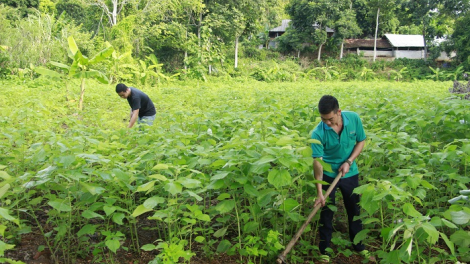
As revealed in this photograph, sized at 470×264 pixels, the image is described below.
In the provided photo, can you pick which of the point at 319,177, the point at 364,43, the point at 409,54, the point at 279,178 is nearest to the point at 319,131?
the point at 319,177

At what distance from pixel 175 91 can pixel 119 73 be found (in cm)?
497

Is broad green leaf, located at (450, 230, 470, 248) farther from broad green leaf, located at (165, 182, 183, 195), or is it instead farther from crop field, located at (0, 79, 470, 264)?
broad green leaf, located at (165, 182, 183, 195)

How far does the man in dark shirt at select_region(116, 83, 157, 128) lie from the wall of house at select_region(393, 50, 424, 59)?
3244cm

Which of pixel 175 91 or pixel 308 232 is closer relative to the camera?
pixel 308 232

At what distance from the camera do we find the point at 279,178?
257 cm

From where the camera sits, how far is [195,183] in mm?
2457

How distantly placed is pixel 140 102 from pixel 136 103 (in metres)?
0.16

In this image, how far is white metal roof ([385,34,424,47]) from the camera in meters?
33.8

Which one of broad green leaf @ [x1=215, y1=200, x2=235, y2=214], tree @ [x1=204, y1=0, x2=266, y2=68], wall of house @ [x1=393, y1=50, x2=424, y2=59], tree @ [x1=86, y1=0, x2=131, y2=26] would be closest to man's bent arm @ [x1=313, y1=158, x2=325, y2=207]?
broad green leaf @ [x1=215, y1=200, x2=235, y2=214]

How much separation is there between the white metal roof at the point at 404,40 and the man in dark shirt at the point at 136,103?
31883 millimetres

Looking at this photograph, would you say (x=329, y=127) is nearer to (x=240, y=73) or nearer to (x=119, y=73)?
(x=119, y=73)

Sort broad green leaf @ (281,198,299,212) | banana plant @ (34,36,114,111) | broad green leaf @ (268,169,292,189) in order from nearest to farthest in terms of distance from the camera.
A: 1. broad green leaf @ (268,169,292,189)
2. broad green leaf @ (281,198,299,212)
3. banana plant @ (34,36,114,111)

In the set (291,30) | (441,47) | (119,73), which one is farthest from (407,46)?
(119,73)

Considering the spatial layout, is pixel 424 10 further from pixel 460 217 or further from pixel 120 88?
pixel 460 217
